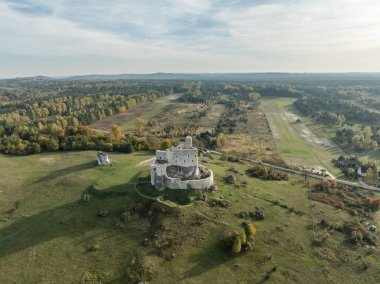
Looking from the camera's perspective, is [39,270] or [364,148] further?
[364,148]

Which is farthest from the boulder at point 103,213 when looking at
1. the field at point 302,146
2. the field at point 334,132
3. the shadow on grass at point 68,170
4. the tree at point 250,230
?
the field at point 334,132

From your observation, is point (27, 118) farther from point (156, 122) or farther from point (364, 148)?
point (364, 148)

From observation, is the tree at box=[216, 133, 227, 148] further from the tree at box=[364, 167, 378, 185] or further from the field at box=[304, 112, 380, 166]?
the tree at box=[364, 167, 378, 185]

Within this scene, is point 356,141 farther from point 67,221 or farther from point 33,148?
point 33,148

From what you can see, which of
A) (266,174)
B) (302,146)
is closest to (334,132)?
(302,146)

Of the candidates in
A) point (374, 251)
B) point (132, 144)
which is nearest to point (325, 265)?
point (374, 251)

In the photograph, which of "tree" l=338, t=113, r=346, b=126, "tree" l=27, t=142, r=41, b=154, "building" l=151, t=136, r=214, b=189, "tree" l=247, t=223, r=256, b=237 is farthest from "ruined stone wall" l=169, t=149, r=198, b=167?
"tree" l=338, t=113, r=346, b=126
